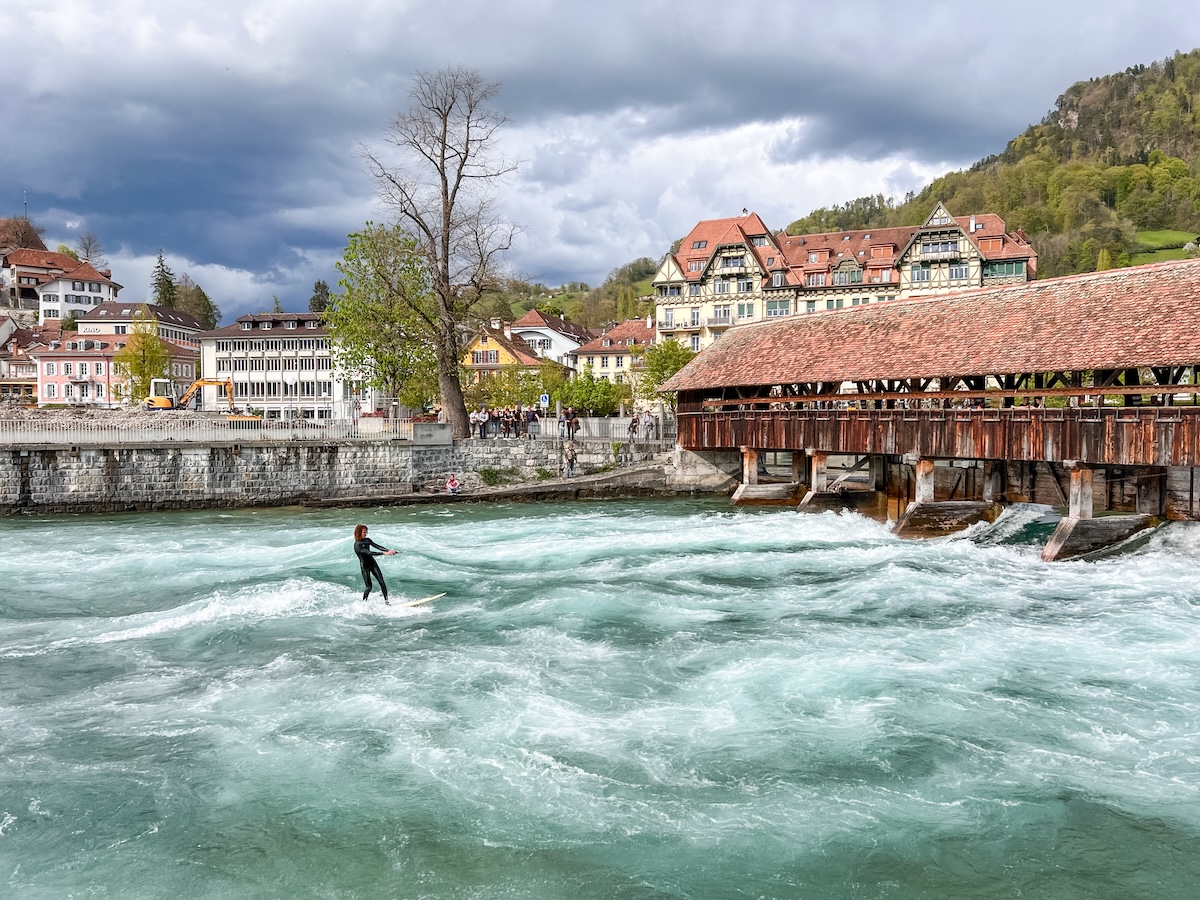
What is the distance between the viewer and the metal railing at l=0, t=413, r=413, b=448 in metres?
25.6

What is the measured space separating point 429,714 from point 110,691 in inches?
145

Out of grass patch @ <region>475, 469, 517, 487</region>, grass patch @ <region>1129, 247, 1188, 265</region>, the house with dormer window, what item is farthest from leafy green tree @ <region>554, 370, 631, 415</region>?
grass patch @ <region>1129, 247, 1188, 265</region>

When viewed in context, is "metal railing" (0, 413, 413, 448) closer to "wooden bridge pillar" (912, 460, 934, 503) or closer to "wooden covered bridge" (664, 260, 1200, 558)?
"wooden covered bridge" (664, 260, 1200, 558)

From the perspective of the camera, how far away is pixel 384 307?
107ft

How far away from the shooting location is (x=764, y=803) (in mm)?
7141

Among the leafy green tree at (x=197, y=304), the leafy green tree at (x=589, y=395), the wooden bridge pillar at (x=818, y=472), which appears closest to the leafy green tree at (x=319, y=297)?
the leafy green tree at (x=197, y=304)

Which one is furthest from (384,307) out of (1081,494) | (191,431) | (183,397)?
(1081,494)

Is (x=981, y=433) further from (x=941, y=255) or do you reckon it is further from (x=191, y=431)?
(x=941, y=255)

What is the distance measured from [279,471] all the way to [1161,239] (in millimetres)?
95962

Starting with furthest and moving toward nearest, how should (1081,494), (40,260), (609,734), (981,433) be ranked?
(40,260), (981,433), (1081,494), (609,734)

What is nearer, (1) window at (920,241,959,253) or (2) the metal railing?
(2) the metal railing

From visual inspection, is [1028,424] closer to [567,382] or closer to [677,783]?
[677,783]

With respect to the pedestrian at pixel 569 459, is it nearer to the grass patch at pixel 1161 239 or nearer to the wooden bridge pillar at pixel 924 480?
the wooden bridge pillar at pixel 924 480

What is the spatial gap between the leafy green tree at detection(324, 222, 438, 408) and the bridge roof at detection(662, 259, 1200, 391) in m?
10.7
